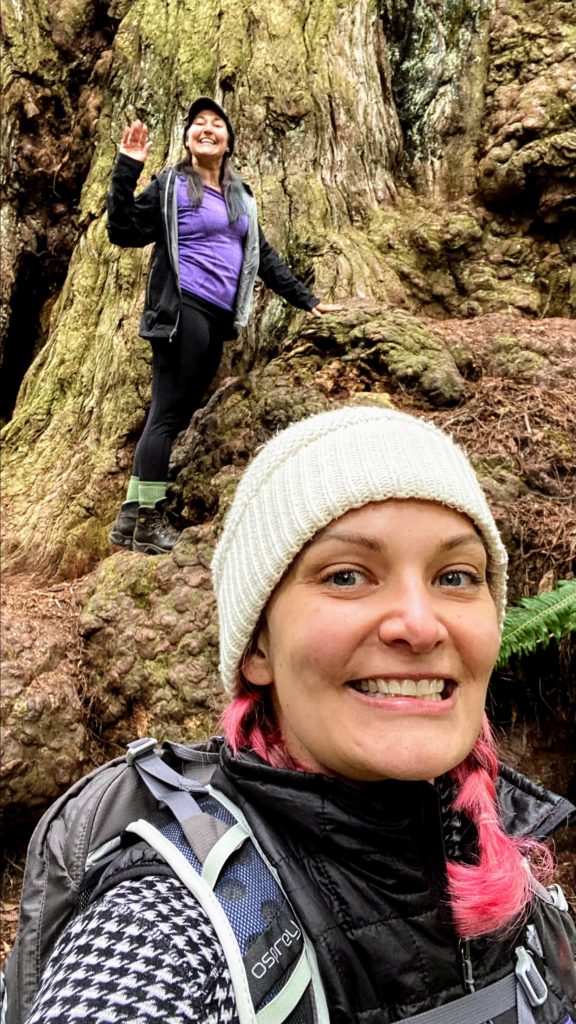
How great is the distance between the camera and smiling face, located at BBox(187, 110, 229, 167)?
433 centimetres

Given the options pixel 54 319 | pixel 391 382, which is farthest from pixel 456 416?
pixel 54 319

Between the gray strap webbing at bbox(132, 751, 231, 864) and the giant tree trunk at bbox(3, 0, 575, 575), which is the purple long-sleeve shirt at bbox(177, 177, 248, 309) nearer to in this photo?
the giant tree trunk at bbox(3, 0, 575, 575)

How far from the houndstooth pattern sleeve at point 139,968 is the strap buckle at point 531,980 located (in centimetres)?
78

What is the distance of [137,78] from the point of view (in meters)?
6.38

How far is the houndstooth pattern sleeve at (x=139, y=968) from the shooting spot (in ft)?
3.19

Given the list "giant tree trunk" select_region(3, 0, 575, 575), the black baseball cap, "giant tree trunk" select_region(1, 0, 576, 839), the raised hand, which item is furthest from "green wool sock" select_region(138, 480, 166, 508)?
the black baseball cap

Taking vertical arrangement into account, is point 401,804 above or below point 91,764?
above

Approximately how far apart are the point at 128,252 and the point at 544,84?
11.7 ft

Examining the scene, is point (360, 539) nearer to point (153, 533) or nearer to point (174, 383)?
point (153, 533)

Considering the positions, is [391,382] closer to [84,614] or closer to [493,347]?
[493,347]

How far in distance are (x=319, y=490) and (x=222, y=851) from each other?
0.77 meters

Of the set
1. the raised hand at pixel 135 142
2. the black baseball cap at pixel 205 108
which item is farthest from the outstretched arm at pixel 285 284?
the raised hand at pixel 135 142

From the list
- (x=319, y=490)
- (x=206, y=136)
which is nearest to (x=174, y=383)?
(x=206, y=136)

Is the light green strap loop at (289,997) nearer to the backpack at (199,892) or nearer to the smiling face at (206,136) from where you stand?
the backpack at (199,892)
